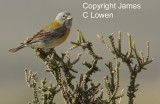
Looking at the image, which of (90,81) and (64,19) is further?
(64,19)

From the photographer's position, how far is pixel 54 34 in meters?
12.4

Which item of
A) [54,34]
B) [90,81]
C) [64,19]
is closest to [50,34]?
[54,34]

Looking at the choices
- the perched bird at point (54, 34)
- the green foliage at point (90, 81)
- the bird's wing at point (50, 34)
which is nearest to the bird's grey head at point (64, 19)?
the perched bird at point (54, 34)

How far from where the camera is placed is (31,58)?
16925 centimetres

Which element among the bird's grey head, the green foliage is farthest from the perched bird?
the green foliage

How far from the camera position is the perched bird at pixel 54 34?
37.7ft

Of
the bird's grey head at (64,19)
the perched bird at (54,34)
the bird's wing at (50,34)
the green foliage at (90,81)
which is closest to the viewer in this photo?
the green foliage at (90,81)

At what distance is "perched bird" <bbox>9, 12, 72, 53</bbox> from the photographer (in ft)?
37.7

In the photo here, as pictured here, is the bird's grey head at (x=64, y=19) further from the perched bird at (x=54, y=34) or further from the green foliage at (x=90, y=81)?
the green foliage at (x=90, y=81)

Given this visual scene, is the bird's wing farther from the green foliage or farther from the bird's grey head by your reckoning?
the green foliage

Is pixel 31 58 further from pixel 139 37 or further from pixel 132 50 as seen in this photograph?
pixel 132 50

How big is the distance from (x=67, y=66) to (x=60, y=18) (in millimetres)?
3850

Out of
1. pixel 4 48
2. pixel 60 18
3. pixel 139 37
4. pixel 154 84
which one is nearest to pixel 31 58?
pixel 4 48

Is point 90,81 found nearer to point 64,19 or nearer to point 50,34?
point 50,34
